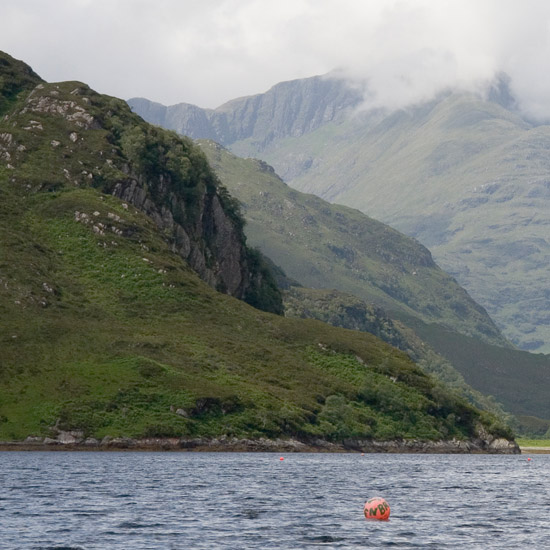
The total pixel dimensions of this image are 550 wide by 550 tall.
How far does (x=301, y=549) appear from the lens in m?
81.6

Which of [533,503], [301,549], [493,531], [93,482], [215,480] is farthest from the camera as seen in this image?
[215,480]

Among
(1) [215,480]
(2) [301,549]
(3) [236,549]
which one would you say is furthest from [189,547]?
(1) [215,480]

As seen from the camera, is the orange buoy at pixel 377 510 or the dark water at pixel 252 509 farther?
the orange buoy at pixel 377 510

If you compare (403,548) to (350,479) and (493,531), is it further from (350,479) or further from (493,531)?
(350,479)

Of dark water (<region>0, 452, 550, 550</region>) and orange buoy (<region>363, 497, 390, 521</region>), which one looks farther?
orange buoy (<region>363, 497, 390, 521</region>)

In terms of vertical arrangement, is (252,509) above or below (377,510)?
below

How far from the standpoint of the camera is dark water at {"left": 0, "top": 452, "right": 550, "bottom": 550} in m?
87.1

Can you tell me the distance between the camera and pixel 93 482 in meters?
144

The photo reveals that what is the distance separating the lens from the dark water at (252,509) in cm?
8706

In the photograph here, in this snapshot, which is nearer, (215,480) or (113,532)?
(113,532)

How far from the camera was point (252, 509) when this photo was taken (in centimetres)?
11144

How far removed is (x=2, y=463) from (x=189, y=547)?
110 meters

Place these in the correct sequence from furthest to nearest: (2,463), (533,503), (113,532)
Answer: (2,463)
(533,503)
(113,532)

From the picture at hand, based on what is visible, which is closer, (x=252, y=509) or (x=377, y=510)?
(x=377, y=510)
